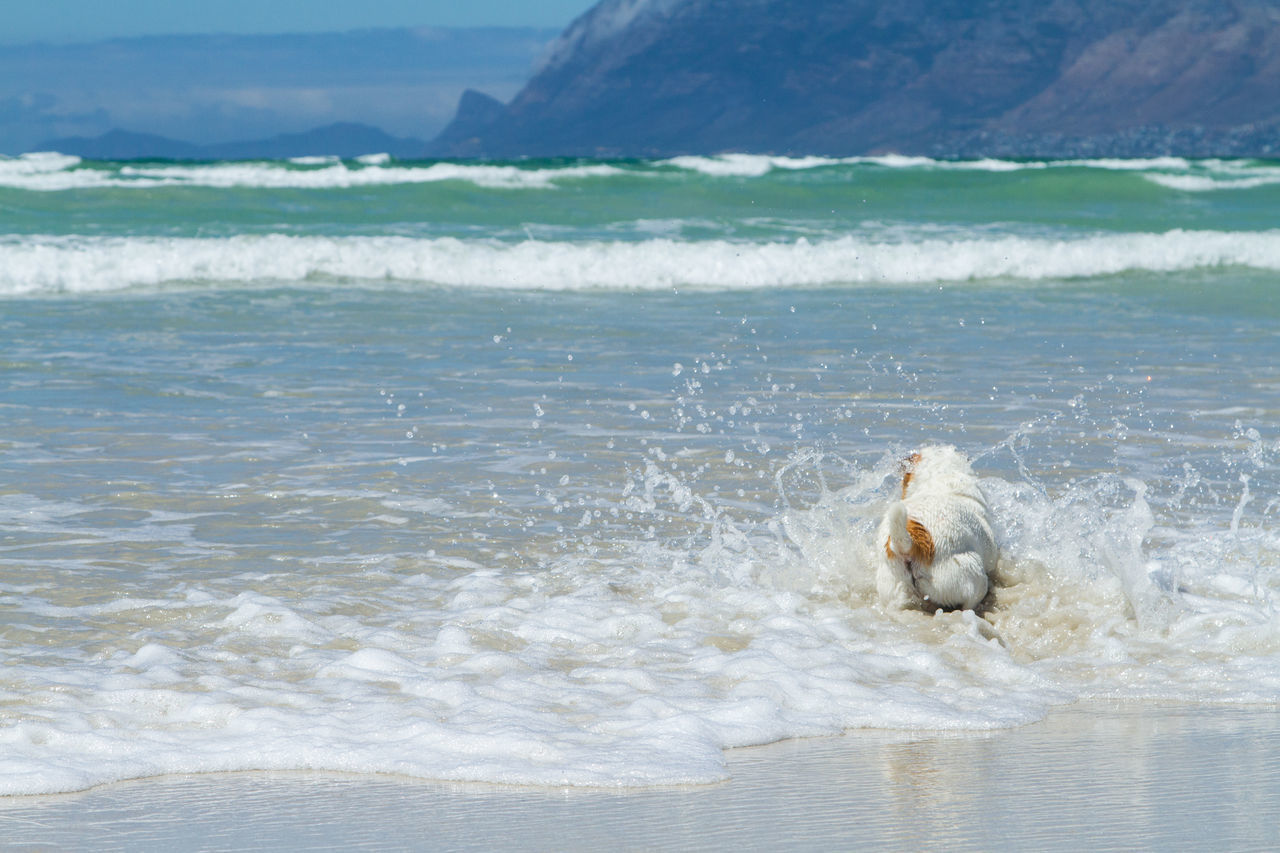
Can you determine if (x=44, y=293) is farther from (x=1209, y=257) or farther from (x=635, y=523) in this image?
(x=1209, y=257)

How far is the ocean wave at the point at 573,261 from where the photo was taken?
14.7m

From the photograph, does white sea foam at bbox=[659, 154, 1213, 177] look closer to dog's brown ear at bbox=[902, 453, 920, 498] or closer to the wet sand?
dog's brown ear at bbox=[902, 453, 920, 498]

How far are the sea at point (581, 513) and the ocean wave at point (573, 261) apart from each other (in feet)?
0.43

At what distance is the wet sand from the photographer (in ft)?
9.62

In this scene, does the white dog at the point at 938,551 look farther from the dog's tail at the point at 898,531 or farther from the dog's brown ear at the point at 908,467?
the dog's brown ear at the point at 908,467

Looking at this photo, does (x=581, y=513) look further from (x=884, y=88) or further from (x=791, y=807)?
(x=884, y=88)

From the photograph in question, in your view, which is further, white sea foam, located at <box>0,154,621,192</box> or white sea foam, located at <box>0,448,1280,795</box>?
white sea foam, located at <box>0,154,621,192</box>

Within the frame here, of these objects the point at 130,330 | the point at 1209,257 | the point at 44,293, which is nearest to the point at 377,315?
the point at 130,330

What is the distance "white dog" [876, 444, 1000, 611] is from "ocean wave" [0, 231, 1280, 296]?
405 inches

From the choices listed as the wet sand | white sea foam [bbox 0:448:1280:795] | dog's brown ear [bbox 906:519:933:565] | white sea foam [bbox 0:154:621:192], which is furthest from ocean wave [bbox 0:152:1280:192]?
the wet sand

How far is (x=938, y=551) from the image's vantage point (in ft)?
15.0

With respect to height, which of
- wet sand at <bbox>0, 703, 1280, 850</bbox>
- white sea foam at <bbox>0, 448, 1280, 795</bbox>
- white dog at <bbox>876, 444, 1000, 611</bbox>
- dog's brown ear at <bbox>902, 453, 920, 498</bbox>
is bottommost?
wet sand at <bbox>0, 703, 1280, 850</bbox>

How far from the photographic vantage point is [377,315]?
1205 cm

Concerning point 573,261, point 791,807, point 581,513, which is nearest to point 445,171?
point 573,261
